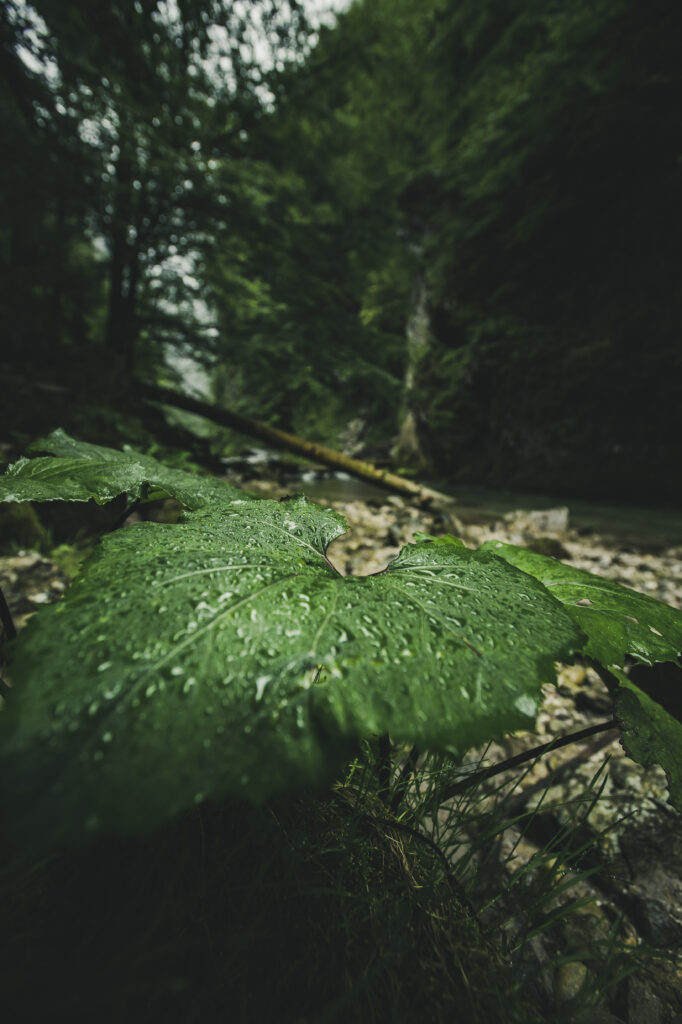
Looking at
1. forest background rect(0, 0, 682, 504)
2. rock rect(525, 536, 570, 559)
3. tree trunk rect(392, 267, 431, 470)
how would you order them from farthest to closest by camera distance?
tree trunk rect(392, 267, 431, 470)
rock rect(525, 536, 570, 559)
forest background rect(0, 0, 682, 504)

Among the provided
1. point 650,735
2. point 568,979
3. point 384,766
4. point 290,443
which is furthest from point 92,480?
point 290,443

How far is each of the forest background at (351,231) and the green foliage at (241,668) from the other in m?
3.32

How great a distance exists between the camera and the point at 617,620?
29.5 inches

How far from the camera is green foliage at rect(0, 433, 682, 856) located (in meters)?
0.35

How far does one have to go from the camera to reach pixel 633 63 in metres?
6.24

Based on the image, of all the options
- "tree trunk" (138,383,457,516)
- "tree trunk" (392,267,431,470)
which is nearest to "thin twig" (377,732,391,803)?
"tree trunk" (138,383,457,516)

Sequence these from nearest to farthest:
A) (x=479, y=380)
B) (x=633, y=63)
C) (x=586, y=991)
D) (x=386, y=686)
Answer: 1. (x=386, y=686)
2. (x=586, y=991)
3. (x=633, y=63)
4. (x=479, y=380)

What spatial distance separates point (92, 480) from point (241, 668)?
2.35 feet

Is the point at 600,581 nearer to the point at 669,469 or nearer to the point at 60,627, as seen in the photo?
the point at 60,627

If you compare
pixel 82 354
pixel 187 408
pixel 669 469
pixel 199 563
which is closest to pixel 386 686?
pixel 199 563

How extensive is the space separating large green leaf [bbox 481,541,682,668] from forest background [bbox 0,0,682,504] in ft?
11.7

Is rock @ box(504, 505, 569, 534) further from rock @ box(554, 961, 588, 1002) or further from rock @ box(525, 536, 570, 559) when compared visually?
rock @ box(554, 961, 588, 1002)

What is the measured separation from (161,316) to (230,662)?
6273 mm

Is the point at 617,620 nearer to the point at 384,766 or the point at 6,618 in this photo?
the point at 384,766
